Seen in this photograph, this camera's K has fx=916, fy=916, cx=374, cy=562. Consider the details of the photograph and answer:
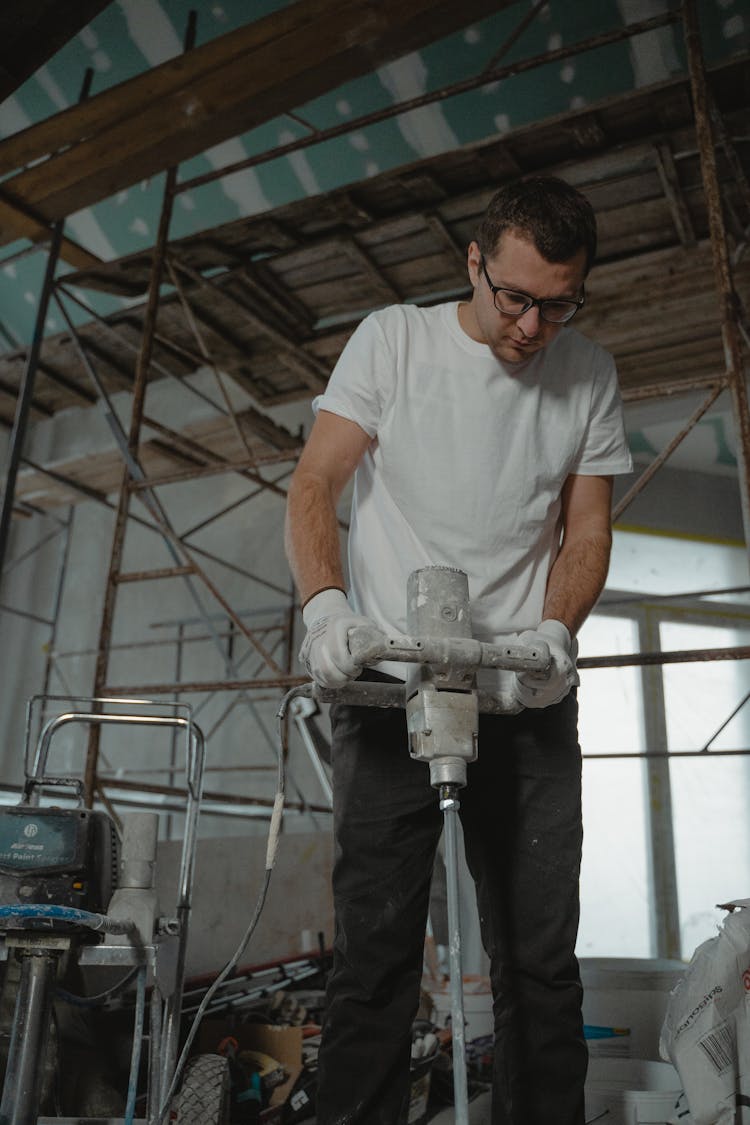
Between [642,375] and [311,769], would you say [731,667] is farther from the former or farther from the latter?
[311,769]

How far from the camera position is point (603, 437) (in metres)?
1.70

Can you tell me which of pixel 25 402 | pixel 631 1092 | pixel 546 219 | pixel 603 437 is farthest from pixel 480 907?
pixel 25 402

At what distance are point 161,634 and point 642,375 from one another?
4955 millimetres

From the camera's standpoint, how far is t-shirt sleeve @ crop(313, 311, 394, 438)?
1.57 m

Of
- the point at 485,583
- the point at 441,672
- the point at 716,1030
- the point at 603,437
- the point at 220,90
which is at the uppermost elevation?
the point at 220,90

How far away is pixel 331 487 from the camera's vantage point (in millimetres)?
1525

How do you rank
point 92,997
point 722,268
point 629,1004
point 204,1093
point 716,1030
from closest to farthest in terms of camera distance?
1. point 716,1030
2. point 204,1093
3. point 92,997
4. point 629,1004
5. point 722,268

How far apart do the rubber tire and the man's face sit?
1.80 m

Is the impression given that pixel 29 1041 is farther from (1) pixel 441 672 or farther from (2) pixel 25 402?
(2) pixel 25 402

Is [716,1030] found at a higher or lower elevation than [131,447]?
lower

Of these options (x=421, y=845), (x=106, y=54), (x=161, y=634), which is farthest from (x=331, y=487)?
(x=161, y=634)

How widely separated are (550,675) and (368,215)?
11.7 ft

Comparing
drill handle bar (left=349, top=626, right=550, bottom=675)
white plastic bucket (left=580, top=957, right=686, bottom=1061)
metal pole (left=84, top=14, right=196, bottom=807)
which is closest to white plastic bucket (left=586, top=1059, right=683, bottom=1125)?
white plastic bucket (left=580, top=957, right=686, bottom=1061)

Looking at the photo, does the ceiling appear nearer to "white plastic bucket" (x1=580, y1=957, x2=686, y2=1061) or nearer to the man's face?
the man's face
